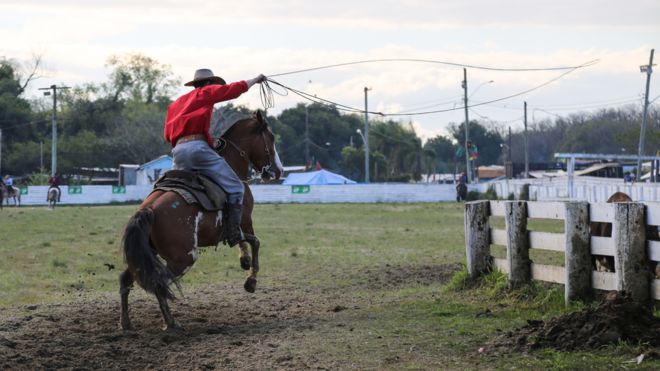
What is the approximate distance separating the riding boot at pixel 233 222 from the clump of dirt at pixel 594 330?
3.55m

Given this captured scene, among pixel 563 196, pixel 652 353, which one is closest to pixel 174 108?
pixel 652 353

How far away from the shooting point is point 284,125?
10406 centimetres

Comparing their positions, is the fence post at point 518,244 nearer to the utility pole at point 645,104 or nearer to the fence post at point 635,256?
the fence post at point 635,256

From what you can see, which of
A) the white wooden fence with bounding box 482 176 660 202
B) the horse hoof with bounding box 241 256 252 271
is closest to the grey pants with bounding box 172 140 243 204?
the horse hoof with bounding box 241 256 252 271

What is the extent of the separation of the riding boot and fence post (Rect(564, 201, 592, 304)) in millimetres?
3675

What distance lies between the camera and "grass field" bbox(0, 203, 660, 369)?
25.1 feet

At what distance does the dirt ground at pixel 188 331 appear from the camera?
7.72m

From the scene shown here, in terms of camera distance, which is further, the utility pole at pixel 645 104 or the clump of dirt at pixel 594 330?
the utility pole at pixel 645 104

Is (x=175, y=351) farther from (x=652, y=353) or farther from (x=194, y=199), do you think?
(x=652, y=353)

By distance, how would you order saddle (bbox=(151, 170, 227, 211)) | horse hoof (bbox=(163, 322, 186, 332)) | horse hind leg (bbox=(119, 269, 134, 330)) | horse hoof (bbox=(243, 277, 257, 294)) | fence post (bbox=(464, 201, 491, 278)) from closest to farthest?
horse hoof (bbox=(163, 322, 186, 332)), horse hind leg (bbox=(119, 269, 134, 330)), saddle (bbox=(151, 170, 227, 211)), horse hoof (bbox=(243, 277, 257, 294)), fence post (bbox=(464, 201, 491, 278))

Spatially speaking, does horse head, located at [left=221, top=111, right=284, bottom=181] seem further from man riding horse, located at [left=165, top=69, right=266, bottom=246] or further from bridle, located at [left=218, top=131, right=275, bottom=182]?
man riding horse, located at [left=165, top=69, right=266, bottom=246]

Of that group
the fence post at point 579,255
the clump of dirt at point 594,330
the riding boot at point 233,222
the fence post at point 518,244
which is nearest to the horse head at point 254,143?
the riding boot at point 233,222

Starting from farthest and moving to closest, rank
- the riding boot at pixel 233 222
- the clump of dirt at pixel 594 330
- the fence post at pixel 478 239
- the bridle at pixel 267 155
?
1. the fence post at pixel 478 239
2. the bridle at pixel 267 155
3. the riding boot at pixel 233 222
4. the clump of dirt at pixel 594 330

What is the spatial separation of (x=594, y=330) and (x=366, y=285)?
626 cm
